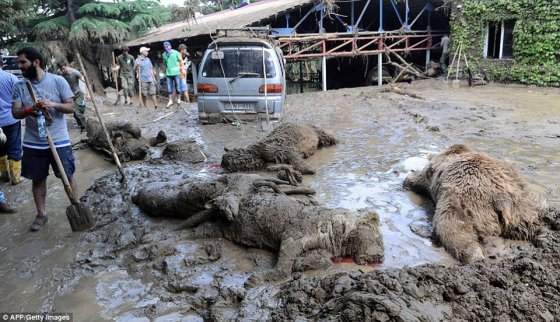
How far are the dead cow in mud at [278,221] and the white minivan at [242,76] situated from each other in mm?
4604

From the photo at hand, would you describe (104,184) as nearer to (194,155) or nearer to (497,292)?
(194,155)

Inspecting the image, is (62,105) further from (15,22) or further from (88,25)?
(15,22)

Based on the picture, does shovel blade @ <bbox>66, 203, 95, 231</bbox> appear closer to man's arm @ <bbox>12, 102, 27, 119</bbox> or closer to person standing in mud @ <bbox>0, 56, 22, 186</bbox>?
man's arm @ <bbox>12, 102, 27, 119</bbox>

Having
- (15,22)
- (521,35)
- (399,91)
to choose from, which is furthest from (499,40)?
(15,22)

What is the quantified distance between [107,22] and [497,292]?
21.8m

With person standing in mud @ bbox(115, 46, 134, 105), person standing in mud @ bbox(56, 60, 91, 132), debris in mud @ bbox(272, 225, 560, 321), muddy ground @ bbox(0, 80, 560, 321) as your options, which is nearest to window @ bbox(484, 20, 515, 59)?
muddy ground @ bbox(0, 80, 560, 321)

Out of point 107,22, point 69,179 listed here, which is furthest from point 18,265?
point 107,22

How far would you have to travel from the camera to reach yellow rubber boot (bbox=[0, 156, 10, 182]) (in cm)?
605

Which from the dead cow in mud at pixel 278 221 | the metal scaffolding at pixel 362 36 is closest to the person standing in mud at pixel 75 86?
the dead cow in mud at pixel 278 221

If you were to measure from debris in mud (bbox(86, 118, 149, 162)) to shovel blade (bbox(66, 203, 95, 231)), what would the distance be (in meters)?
2.79

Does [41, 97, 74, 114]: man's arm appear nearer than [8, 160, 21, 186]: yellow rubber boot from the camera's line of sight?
Yes

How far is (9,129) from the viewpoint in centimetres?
559

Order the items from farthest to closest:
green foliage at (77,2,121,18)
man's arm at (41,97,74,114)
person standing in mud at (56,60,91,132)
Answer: green foliage at (77,2,121,18)
person standing in mud at (56,60,91,132)
man's arm at (41,97,74,114)

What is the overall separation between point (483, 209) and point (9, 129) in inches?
244
